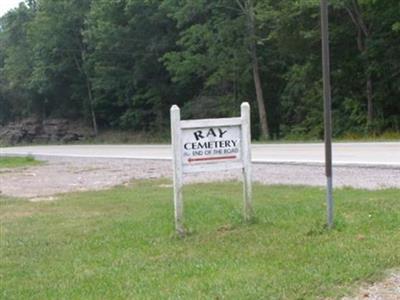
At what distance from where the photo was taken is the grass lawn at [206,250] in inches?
193

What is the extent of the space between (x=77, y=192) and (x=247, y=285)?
8.85 meters

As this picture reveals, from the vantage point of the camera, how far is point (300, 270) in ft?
16.8

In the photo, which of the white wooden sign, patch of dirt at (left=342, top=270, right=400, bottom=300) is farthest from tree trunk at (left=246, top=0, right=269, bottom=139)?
patch of dirt at (left=342, top=270, right=400, bottom=300)

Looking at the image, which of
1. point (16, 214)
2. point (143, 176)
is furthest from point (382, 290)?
point (143, 176)

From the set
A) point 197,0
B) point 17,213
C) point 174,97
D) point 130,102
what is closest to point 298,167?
point 17,213

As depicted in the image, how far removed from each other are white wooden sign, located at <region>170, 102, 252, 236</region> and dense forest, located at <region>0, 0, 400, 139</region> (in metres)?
20.3

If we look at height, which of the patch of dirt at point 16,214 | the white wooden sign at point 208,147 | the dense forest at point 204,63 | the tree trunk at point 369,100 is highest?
the dense forest at point 204,63

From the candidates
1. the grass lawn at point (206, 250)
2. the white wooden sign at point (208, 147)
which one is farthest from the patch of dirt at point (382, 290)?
the white wooden sign at point (208, 147)

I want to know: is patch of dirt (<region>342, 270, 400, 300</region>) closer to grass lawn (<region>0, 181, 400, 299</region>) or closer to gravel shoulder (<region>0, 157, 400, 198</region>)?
grass lawn (<region>0, 181, 400, 299</region>)

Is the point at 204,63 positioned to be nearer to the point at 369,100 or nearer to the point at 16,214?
the point at 369,100

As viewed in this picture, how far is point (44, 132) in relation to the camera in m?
56.4

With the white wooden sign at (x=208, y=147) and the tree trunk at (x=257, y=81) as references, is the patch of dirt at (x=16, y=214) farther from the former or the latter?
the tree trunk at (x=257, y=81)

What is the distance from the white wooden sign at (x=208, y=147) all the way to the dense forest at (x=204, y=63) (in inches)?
799

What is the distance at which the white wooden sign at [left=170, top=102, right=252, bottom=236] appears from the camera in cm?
698
